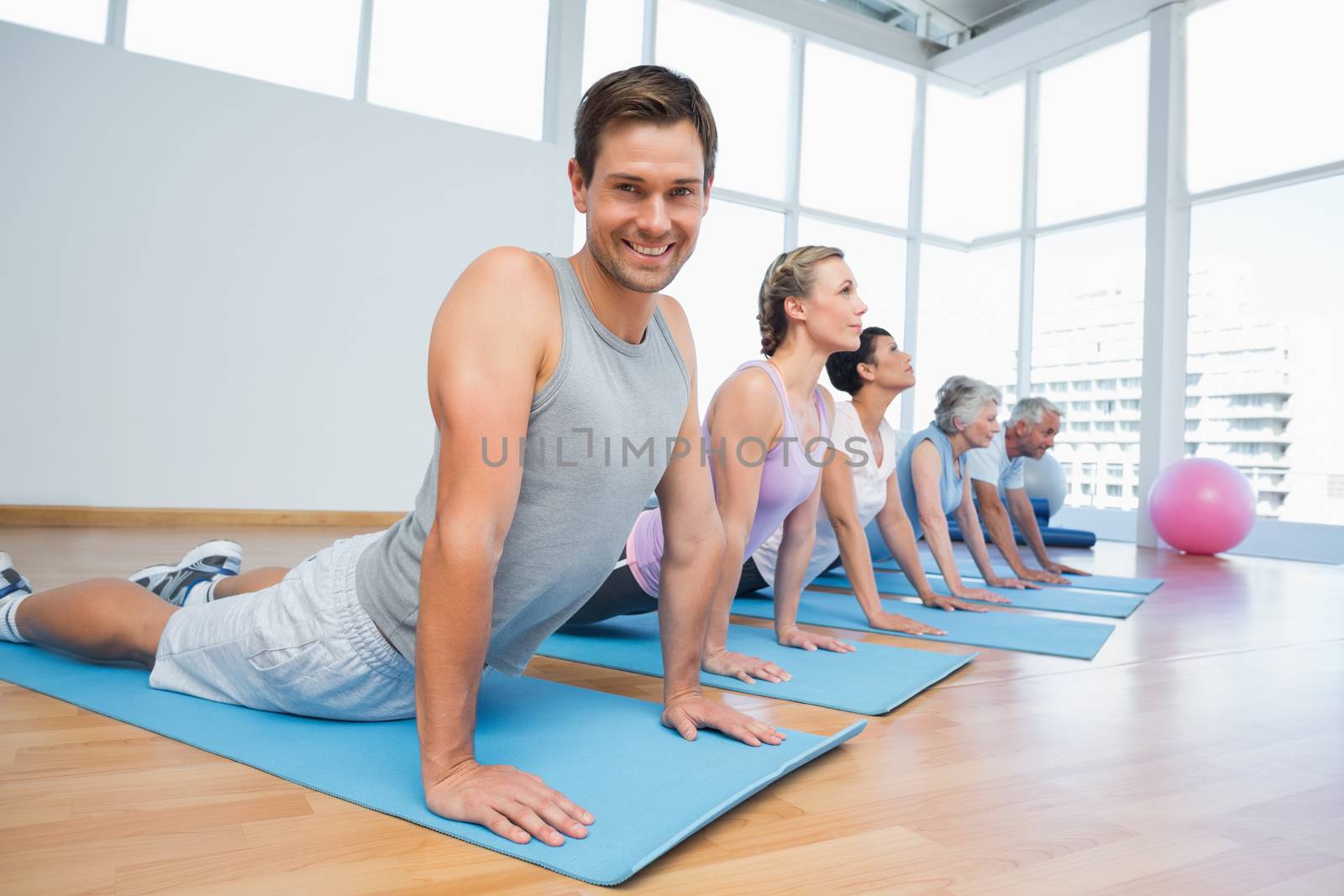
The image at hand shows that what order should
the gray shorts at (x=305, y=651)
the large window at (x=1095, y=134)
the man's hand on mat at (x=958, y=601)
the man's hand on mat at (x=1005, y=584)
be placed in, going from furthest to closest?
1. the large window at (x=1095, y=134)
2. the man's hand on mat at (x=1005, y=584)
3. the man's hand on mat at (x=958, y=601)
4. the gray shorts at (x=305, y=651)

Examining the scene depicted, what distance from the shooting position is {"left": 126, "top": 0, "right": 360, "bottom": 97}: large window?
4.72m

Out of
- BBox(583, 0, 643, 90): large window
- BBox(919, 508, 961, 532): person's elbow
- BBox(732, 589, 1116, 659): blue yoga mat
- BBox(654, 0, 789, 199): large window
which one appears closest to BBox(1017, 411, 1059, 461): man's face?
BBox(919, 508, 961, 532): person's elbow

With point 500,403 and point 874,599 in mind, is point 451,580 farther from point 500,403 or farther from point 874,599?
point 874,599

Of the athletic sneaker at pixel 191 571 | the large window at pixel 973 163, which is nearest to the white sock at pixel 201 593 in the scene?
the athletic sneaker at pixel 191 571

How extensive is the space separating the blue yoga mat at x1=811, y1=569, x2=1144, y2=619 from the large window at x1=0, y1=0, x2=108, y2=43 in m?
4.51

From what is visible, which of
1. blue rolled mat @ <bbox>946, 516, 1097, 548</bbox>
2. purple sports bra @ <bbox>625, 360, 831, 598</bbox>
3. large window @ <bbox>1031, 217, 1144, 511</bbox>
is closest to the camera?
purple sports bra @ <bbox>625, 360, 831, 598</bbox>

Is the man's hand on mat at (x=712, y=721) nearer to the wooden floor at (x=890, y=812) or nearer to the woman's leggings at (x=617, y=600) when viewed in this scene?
the wooden floor at (x=890, y=812)

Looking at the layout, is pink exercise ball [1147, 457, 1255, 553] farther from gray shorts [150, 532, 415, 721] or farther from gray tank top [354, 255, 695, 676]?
gray shorts [150, 532, 415, 721]

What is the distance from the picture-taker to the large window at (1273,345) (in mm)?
5543

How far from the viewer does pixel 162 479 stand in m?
4.61

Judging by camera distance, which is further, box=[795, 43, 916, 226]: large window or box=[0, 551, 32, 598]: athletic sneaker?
box=[795, 43, 916, 226]: large window

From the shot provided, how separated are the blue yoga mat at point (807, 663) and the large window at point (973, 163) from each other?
642 cm

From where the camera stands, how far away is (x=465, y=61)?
5.68m

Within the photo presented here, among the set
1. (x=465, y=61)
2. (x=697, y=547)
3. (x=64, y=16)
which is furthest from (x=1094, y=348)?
(x=64, y=16)
